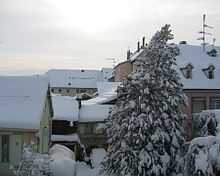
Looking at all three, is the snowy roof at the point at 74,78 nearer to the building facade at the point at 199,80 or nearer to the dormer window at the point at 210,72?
the building facade at the point at 199,80

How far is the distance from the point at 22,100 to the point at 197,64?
835 inches

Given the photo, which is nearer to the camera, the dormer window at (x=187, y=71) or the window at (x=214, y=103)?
the window at (x=214, y=103)

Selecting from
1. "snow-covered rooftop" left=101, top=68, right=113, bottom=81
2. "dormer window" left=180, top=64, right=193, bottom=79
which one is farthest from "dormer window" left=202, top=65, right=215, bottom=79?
"snow-covered rooftop" left=101, top=68, right=113, bottom=81

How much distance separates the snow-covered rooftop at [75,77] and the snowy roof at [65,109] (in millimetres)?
64456

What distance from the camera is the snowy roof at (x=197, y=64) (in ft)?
133

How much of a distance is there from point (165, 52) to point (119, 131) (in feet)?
12.7

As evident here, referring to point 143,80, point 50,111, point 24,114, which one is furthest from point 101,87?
point 143,80

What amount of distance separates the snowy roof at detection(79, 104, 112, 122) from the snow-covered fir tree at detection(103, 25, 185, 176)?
1848 centimetres

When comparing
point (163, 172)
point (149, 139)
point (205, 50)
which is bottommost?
point (163, 172)

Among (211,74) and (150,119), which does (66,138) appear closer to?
(211,74)

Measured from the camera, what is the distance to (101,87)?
68.7 metres

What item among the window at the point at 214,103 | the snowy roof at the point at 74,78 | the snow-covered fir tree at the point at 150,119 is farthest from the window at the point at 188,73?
the snowy roof at the point at 74,78

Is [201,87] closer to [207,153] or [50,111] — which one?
[50,111]

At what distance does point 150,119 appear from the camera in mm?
19297
